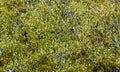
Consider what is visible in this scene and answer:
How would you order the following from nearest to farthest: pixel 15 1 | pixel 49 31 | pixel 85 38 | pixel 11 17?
pixel 85 38
pixel 49 31
pixel 11 17
pixel 15 1

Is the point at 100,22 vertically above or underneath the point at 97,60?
above

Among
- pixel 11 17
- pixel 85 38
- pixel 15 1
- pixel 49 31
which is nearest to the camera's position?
pixel 85 38

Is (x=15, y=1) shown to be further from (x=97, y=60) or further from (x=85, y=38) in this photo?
(x=97, y=60)

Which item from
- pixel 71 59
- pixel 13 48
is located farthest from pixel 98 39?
pixel 13 48

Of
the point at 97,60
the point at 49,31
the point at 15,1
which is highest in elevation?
the point at 15,1

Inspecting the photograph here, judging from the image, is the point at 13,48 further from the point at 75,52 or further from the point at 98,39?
the point at 98,39

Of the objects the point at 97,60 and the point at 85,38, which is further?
the point at 85,38
